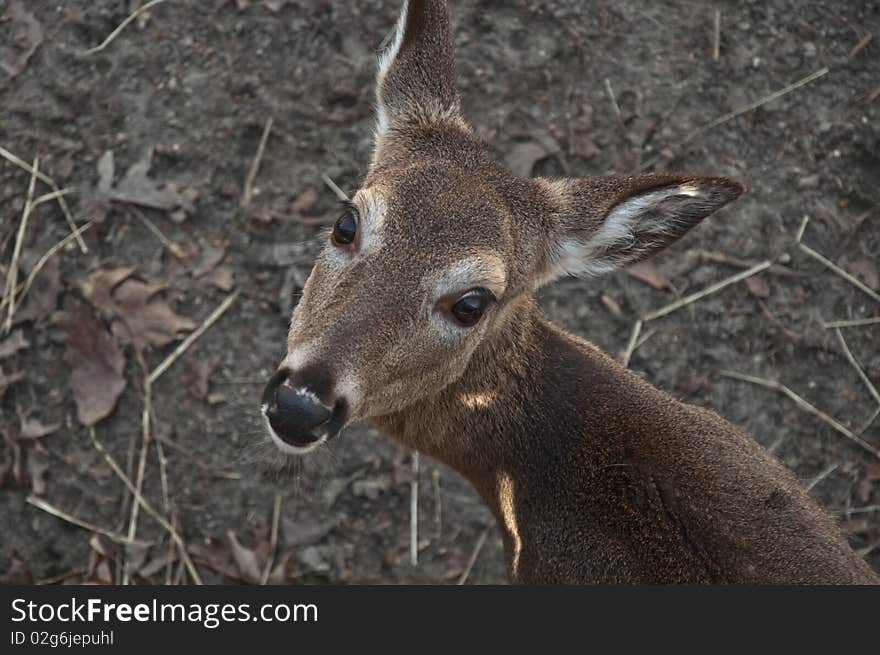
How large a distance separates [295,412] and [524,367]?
1539mm

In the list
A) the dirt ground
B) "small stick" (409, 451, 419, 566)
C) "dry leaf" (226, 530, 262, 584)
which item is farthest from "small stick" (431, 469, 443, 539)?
"dry leaf" (226, 530, 262, 584)

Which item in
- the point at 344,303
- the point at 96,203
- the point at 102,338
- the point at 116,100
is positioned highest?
the point at 344,303

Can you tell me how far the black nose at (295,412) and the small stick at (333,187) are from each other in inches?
127

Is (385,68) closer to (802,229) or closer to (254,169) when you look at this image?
(254,169)

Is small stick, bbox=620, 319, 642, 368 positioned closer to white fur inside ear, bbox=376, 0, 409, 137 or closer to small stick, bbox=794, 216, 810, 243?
small stick, bbox=794, 216, 810, 243

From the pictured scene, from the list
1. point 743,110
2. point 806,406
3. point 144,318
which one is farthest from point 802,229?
point 144,318

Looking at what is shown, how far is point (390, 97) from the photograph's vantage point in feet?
16.7

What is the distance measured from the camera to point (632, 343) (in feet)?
23.1

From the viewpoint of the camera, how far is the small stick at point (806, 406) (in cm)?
705

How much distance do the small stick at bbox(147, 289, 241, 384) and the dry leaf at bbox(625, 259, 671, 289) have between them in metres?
2.78

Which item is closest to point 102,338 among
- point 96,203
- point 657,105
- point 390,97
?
point 96,203

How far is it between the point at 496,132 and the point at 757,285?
2173 mm

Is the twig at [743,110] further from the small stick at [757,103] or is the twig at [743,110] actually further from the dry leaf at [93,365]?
the dry leaf at [93,365]

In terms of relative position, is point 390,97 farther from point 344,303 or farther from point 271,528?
point 271,528
